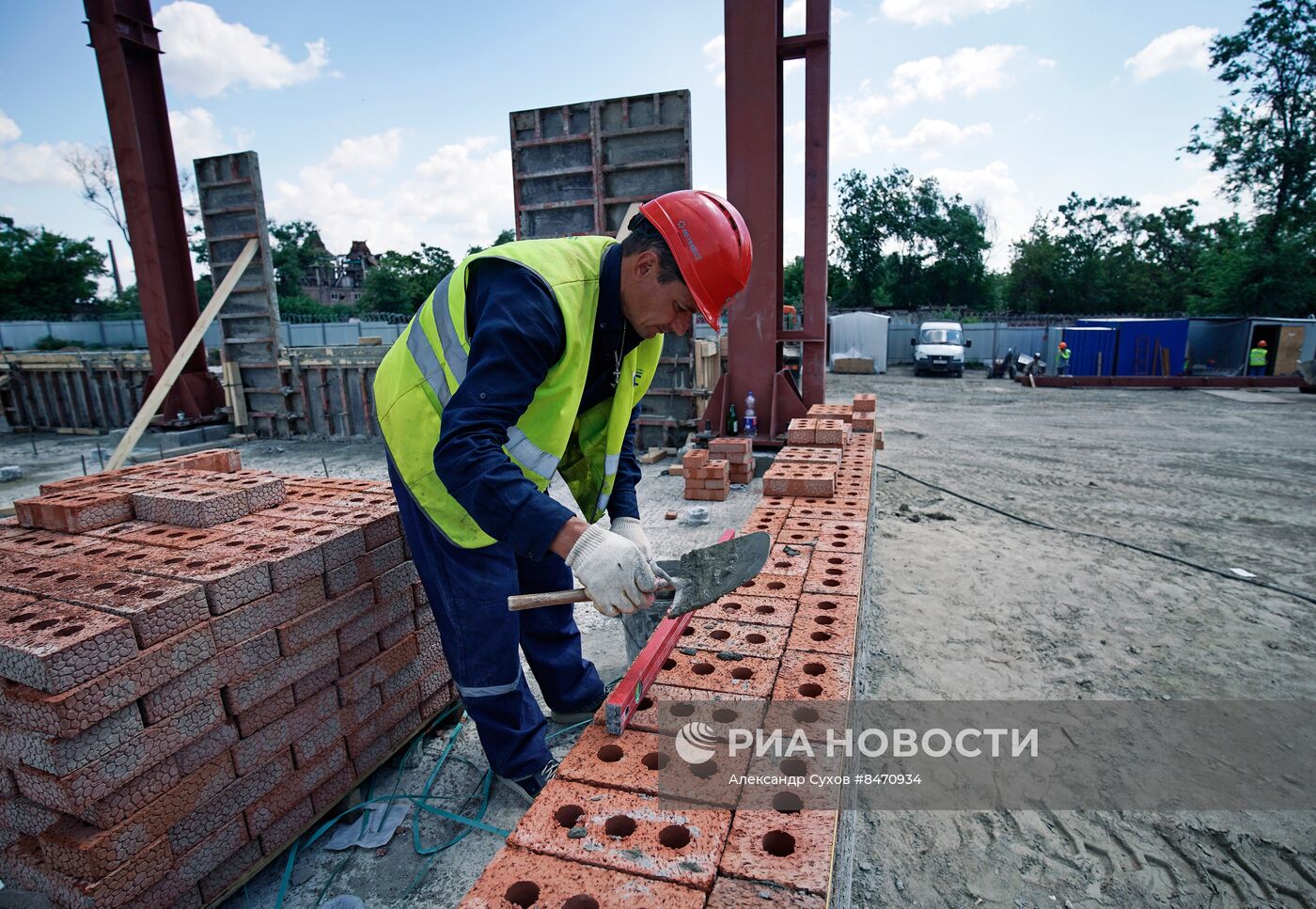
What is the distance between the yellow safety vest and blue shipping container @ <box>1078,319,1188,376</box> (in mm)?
25518

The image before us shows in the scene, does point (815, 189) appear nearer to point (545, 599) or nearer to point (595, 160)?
A: point (595, 160)

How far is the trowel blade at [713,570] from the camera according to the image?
6.86ft

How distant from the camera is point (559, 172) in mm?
9406

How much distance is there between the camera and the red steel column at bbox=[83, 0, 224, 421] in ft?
34.0

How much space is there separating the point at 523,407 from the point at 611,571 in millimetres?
553

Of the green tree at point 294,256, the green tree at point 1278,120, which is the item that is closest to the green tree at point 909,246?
the green tree at point 1278,120

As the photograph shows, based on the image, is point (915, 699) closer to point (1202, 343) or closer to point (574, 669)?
point (574, 669)

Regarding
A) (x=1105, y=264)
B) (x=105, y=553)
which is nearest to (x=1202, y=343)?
(x=1105, y=264)

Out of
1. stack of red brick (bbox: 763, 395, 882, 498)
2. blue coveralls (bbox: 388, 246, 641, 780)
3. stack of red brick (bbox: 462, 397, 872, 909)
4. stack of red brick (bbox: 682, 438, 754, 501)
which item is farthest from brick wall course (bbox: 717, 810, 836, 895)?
stack of red brick (bbox: 682, 438, 754, 501)

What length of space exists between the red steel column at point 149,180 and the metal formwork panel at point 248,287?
503 mm

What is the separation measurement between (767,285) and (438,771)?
6.63 meters

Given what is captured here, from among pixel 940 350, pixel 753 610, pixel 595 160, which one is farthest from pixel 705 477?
pixel 940 350

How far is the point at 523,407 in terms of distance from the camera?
205 cm

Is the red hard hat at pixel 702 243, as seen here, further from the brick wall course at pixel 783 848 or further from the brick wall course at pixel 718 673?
the brick wall course at pixel 783 848
